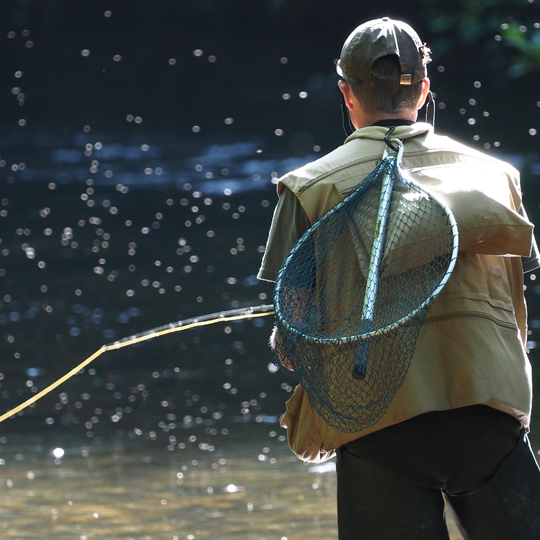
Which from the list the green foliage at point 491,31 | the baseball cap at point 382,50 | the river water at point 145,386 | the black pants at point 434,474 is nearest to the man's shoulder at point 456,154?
the baseball cap at point 382,50

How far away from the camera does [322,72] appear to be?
24719 mm

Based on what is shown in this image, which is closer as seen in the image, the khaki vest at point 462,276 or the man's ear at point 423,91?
the khaki vest at point 462,276

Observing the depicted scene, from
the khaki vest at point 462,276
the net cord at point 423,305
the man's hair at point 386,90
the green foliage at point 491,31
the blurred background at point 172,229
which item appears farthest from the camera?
the green foliage at point 491,31

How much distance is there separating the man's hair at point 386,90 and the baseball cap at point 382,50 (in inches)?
0.5

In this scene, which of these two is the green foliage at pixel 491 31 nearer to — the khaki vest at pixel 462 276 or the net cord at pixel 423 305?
the khaki vest at pixel 462 276

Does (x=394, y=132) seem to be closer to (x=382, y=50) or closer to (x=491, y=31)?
(x=382, y=50)

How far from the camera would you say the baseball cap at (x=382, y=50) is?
1990mm

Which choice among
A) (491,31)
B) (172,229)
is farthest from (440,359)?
(491,31)

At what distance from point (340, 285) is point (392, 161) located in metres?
0.25

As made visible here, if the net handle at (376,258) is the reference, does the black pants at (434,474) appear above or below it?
below

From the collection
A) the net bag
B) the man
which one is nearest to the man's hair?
the man

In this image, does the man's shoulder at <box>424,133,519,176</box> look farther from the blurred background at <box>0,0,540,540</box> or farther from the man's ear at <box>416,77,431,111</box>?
the blurred background at <box>0,0,540,540</box>

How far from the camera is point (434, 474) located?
194 cm

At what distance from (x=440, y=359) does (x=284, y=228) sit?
15.5 inches
